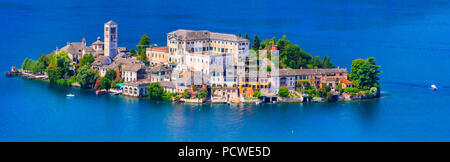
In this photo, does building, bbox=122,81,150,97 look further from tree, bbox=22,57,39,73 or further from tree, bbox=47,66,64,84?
tree, bbox=22,57,39,73

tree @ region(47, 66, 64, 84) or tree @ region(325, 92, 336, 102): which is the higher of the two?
tree @ region(47, 66, 64, 84)

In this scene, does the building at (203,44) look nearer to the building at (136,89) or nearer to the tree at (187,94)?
the building at (136,89)

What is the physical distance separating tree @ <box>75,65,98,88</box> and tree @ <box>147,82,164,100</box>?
5.82m

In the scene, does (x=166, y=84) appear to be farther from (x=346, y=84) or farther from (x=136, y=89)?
(x=346, y=84)

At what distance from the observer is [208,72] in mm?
51219

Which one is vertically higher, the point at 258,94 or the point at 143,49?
the point at 143,49

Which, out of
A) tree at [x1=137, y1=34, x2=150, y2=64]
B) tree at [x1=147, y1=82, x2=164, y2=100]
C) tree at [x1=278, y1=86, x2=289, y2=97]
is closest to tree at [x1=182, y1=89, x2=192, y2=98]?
tree at [x1=147, y1=82, x2=164, y2=100]

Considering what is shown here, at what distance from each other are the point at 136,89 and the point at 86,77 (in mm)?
4976

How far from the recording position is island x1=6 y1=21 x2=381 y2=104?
49344mm

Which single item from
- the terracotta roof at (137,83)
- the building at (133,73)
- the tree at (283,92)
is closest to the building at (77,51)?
the building at (133,73)

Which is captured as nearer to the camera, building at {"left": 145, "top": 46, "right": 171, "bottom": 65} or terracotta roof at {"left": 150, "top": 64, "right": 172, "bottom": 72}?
terracotta roof at {"left": 150, "top": 64, "right": 172, "bottom": 72}

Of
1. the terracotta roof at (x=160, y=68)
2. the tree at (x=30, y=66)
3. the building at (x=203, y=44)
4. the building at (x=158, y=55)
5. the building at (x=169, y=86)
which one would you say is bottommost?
the building at (x=169, y=86)

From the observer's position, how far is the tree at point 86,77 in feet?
178

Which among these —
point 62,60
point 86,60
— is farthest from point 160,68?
point 62,60
